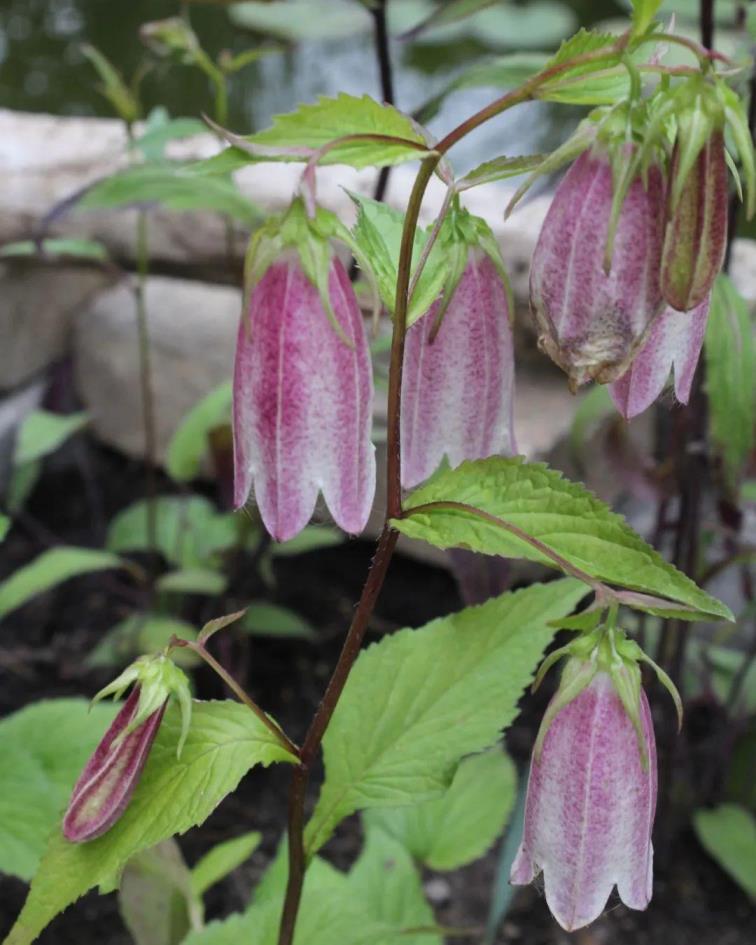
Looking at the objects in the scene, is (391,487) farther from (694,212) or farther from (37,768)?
(37,768)

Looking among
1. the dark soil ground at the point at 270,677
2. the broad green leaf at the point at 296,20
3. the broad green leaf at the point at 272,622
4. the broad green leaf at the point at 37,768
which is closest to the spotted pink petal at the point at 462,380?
the broad green leaf at the point at 37,768

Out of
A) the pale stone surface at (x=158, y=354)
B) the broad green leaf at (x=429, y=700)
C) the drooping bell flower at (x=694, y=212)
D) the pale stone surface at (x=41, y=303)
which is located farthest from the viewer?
the pale stone surface at (x=41, y=303)

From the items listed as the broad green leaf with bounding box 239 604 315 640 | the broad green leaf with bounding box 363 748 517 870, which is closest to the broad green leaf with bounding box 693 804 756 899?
the broad green leaf with bounding box 363 748 517 870

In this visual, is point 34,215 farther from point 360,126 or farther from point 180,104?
point 360,126

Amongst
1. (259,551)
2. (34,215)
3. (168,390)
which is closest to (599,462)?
(259,551)

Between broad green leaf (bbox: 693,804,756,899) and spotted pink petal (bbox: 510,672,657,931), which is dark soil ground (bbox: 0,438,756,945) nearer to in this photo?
broad green leaf (bbox: 693,804,756,899)

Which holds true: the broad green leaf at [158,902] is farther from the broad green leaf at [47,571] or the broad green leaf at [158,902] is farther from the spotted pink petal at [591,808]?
the broad green leaf at [47,571]
